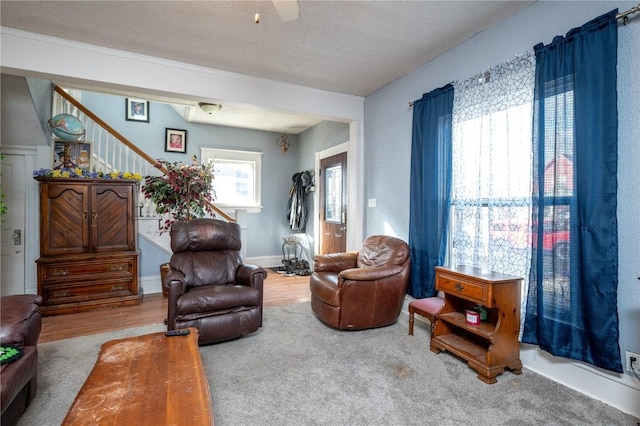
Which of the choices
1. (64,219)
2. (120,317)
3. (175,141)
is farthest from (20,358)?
(175,141)

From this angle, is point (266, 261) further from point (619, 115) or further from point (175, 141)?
point (619, 115)

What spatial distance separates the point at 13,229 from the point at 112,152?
1456 millimetres

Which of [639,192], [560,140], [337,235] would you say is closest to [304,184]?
[337,235]

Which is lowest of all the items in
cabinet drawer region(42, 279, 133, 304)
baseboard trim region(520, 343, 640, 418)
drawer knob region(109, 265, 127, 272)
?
baseboard trim region(520, 343, 640, 418)

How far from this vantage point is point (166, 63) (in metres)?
3.31

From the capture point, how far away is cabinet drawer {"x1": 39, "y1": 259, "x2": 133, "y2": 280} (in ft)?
11.4

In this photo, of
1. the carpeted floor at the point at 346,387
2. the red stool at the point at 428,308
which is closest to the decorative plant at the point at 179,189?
the carpeted floor at the point at 346,387

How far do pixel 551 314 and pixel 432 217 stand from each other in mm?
1259

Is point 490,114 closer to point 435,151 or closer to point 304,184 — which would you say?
point 435,151

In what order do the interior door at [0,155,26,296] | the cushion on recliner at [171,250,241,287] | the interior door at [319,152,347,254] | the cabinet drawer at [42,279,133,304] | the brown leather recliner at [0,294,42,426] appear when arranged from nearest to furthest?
the brown leather recliner at [0,294,42,426] < the cushion on recliner at [171,250,241,287] < the cabinet drawer at [42,279,133,304] < the interior door at [0,155,26,296] < the interior door at [319,152,347,254]

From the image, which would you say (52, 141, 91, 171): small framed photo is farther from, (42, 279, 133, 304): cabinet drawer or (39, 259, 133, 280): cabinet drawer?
(42, 279, 133, 304): cabinet drawer

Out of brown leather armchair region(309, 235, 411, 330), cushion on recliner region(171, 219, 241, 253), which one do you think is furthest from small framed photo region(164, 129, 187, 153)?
brown leather armchair region(309, 235, 411, 330)

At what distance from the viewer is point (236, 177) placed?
6.18 meters

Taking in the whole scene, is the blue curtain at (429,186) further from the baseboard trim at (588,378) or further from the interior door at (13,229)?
the interior door at (13,229)
